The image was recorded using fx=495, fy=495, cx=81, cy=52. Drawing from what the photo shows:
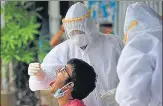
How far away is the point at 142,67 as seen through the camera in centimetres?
264

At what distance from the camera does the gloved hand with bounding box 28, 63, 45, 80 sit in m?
3.45

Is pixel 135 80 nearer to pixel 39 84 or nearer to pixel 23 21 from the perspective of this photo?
pixel 39 84

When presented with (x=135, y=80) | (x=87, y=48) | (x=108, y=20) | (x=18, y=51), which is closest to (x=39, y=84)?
(x=87, y=48)

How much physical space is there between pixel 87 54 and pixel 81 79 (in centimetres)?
62

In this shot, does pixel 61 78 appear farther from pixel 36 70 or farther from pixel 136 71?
pixel 136 71

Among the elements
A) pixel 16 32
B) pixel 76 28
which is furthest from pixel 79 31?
pixel 16 32

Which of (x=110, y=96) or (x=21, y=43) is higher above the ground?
(x=110, y=96)

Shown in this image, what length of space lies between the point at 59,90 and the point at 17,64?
4122 mm

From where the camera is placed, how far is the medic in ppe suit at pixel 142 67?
264cm

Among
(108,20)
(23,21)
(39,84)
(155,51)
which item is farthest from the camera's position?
(108,20)

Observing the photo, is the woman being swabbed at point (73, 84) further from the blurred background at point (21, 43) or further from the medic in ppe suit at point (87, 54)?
the blurred background at point (21, 43)

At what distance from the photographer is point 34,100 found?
710cm

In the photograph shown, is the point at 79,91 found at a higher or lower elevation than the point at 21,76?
higher

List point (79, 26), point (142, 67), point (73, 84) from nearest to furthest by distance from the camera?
point (142, 67), point (73, 84), point (79, 26)
